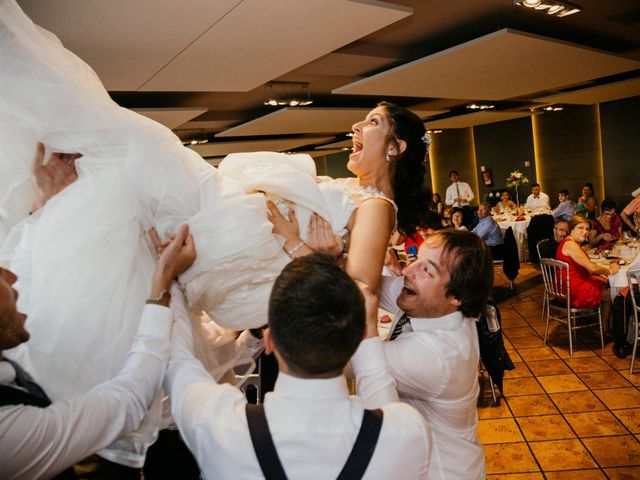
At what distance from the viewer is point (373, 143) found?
2.14 metres

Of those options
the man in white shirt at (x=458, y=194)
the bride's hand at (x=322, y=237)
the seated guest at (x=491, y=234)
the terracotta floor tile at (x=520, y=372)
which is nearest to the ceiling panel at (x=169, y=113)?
the seated guest at (x=491, y=234)

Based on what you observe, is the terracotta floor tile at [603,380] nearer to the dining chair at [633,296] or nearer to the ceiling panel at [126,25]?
the dining chair at [633,296]

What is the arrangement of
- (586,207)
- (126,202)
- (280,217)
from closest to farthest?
(126,202), (280,217), (586,207)

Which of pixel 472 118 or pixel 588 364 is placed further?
pixel 472 118

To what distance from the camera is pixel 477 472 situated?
181 centimetres

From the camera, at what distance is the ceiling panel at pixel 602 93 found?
9.47 metres

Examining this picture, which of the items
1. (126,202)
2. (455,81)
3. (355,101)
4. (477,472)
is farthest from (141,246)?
(355,101)

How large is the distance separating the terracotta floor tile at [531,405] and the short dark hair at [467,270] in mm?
2696

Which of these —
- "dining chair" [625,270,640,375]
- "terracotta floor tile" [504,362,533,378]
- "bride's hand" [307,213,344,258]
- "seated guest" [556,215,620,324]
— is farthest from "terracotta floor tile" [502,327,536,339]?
"bride's hand" [307,213,344,258]

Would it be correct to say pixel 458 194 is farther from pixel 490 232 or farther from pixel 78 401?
pixel 78 401

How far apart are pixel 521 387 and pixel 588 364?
895 millimetres

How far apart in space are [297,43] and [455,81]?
3.45 m

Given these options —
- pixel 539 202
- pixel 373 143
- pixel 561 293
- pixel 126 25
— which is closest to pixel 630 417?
pixel 561 293

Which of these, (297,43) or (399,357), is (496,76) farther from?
(399,357)
